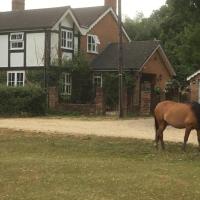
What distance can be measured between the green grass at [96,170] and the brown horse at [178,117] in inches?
26.7

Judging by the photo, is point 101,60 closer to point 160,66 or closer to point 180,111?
point 160,66

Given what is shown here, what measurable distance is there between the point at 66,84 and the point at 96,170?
1278 inches

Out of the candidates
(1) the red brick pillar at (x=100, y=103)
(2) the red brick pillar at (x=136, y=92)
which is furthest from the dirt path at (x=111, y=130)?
(2) the red brick pillar at (x=136, y=92)

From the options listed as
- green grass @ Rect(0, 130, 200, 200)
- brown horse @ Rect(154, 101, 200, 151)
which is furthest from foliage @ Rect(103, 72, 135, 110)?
brown horse @ Rect(154, 101, 200, 151)

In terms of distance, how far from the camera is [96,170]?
1495 cm

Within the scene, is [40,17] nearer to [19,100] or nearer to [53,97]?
[53,97]

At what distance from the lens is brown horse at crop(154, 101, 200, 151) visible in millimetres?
19406

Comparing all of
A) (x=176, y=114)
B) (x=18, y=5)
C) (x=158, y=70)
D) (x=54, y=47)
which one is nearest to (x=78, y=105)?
(x=54, y=47)

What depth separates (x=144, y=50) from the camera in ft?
161

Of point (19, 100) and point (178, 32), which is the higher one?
point (178, 32)

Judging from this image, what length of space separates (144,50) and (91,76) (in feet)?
15.0

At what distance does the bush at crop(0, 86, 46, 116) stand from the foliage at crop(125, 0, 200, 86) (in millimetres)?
9216

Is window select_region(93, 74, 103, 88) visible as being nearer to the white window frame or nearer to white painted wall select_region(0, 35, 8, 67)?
the white window frame

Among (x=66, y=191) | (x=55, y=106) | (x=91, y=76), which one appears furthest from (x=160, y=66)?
(x=66, y=191)
